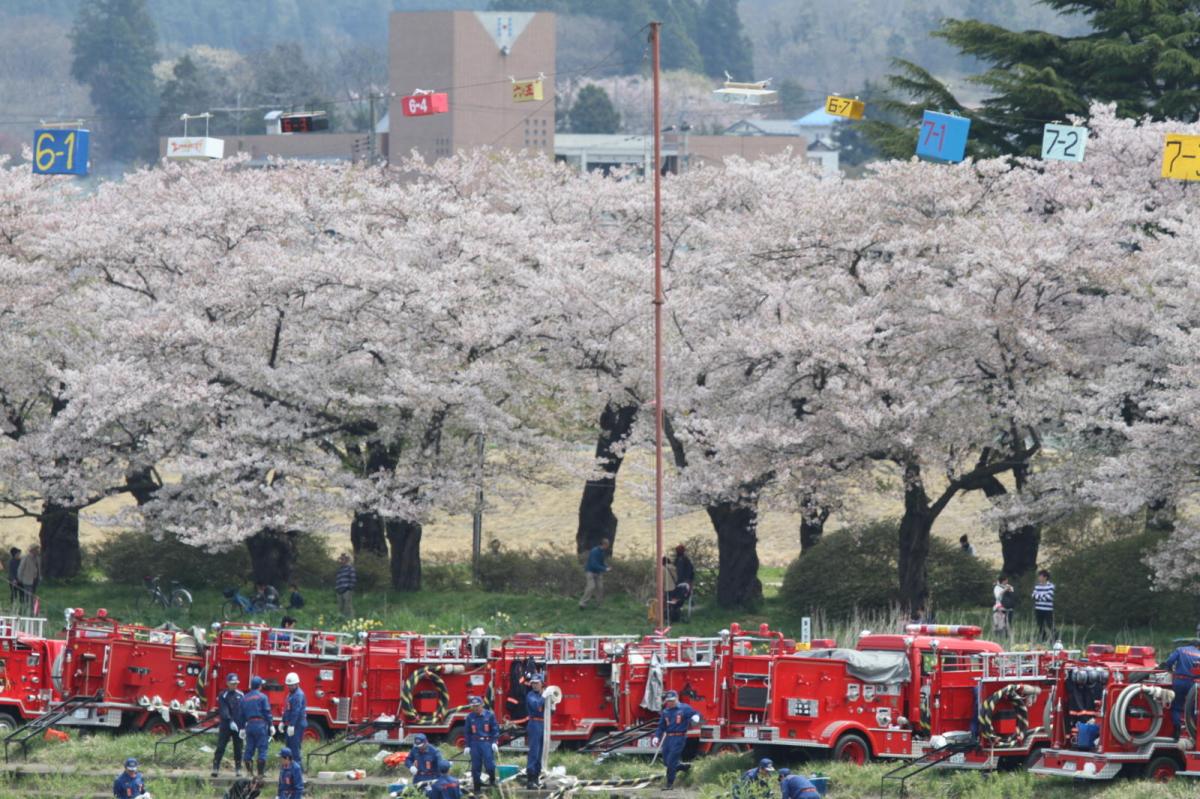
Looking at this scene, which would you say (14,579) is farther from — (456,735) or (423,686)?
(456,735)

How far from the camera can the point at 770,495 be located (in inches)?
1630

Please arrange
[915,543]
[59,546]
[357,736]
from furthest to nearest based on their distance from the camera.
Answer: [59,546] → [915,543] → [357,736]

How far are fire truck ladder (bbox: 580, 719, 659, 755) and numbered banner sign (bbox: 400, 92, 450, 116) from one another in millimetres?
25296

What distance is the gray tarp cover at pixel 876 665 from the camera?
25984 mm

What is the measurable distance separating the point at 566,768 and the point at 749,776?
14.4 ft

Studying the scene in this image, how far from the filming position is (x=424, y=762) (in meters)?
23.8

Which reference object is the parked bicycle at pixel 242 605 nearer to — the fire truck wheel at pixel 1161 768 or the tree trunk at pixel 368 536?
the tree trunk at pixel 368 536

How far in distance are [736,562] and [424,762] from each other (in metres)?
20.6

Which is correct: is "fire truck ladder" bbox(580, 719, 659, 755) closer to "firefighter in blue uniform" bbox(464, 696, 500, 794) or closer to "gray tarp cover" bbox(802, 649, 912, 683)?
"firefighter in blue uniform" bbox(464, 696, 500, 794)

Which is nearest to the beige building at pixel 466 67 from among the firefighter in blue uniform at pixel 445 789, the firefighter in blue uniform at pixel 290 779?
the firefighter in blue uniform at pixel 290 779

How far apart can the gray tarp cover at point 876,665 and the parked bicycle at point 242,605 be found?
61.3 ft

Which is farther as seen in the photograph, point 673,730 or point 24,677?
point 24,677

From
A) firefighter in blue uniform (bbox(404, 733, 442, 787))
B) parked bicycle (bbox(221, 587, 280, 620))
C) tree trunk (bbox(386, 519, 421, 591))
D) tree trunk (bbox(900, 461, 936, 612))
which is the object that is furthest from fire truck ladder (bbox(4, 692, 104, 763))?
tree trunk (bbox(900, 461, 936, 612))

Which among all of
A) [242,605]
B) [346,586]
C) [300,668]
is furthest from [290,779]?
[242,605]
